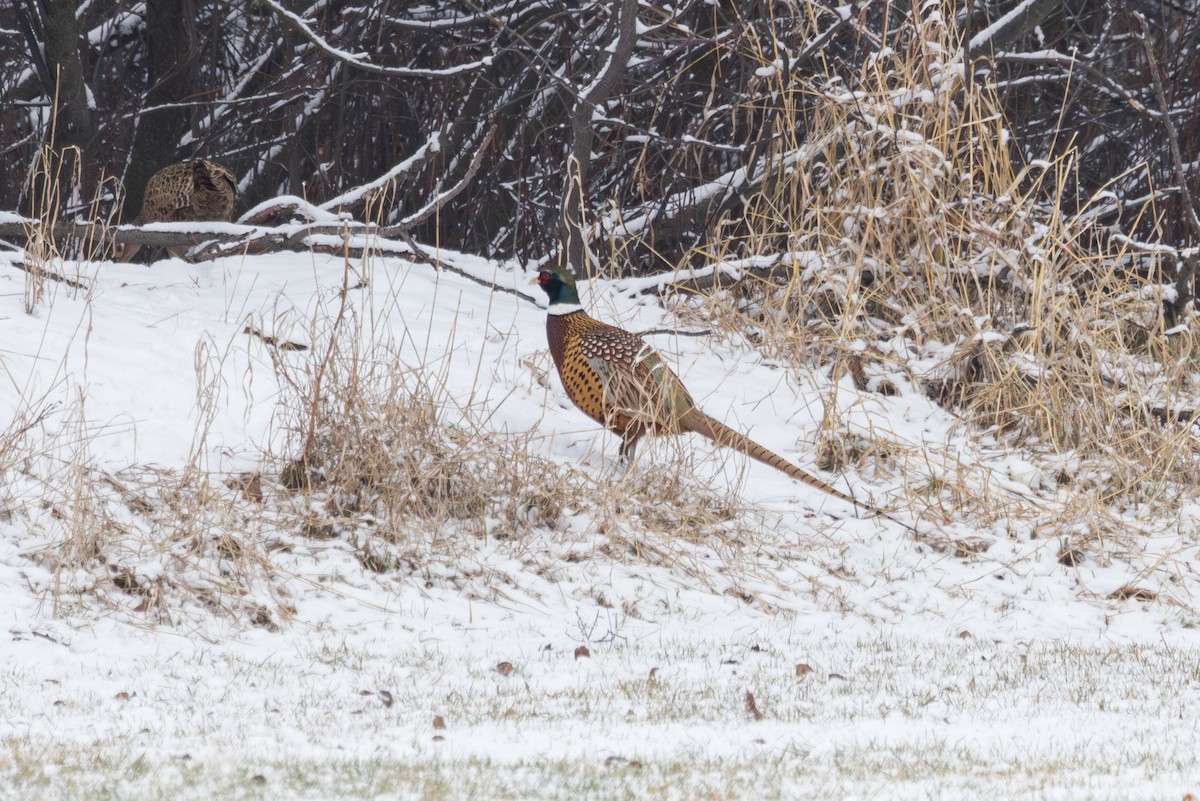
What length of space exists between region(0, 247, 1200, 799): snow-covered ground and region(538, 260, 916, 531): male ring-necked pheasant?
15 cm

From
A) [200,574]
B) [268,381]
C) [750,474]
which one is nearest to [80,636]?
[200,574]

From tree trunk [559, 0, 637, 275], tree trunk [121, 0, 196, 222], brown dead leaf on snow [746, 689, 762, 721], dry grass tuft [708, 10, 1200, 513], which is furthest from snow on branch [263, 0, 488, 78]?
brown dead leaf on snow [746, 689, 762, 721]

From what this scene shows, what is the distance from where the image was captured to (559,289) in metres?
6.92

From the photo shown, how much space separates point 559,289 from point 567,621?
1931 millimetres

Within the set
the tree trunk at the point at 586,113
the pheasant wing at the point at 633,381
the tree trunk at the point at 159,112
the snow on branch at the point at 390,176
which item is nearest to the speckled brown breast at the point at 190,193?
the snow on branch at the point at 390,176

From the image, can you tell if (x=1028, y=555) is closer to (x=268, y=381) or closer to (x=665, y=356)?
(x=665, y=356)

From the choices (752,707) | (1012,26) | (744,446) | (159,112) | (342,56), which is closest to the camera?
(752,707)

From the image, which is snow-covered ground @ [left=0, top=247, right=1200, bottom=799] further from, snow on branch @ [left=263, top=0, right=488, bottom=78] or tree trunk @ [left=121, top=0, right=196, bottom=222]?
tree trunk @ [left=121, top=0, right=196, bottom=222]

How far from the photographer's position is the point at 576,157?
9.27 metres

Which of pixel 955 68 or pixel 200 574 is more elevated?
pixel 955 68

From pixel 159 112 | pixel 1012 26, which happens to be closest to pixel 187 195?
pixel 159 112

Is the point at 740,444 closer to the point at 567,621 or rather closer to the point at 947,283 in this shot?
the point at 567,621

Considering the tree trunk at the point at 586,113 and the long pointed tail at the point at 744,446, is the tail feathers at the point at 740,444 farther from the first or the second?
the tree trunk at the point at 586,113

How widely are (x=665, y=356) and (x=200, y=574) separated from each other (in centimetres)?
347
